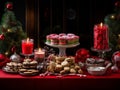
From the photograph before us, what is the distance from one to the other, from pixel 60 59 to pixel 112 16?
→ 1072 millimetres

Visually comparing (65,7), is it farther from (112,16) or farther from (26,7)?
(112,16)

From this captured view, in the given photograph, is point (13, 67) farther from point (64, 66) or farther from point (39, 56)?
point (64, 66)

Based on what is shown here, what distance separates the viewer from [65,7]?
14.9ft

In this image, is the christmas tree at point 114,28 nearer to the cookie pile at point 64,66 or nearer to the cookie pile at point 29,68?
the cookie pile at point 64,66

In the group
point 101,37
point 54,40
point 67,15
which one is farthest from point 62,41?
point 67,15

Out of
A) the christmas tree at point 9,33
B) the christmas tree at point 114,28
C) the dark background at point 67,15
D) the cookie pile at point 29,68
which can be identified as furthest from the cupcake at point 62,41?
the dark background at point 67,15

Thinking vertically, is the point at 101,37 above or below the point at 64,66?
above
